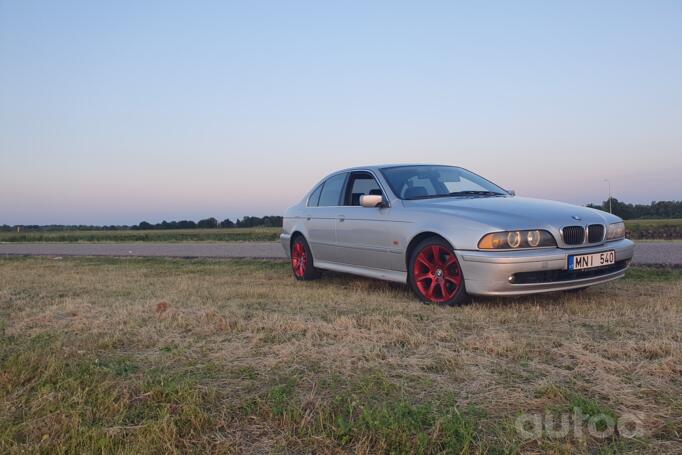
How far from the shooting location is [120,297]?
6023 mm

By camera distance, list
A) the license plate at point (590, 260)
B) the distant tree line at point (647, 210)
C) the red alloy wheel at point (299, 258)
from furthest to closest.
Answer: the distant tree line at point (647, 210)
the red alloy wheel at point (299, 258)
the license plate at point (590, 260)

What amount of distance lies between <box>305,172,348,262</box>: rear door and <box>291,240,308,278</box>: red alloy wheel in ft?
0.93

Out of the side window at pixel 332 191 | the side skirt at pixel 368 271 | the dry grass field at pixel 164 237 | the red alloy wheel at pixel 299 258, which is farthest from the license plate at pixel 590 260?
the dry grass field at pixel 164 237

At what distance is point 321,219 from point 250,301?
1.84 m

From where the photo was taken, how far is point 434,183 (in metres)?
6.09

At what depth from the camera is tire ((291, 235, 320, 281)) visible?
7.30 m

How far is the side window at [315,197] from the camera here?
7.36m

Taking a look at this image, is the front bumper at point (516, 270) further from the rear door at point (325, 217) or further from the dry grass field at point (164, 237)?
the dry grass field at point (164, 237)

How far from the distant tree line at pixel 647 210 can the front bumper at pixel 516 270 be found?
28.0m

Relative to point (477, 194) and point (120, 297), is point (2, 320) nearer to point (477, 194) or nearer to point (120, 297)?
point (120, 297)

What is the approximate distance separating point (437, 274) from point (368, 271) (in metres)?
1.11

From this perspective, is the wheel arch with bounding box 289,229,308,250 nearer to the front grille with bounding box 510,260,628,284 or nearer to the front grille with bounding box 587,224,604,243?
the front grille with bounding box 510,260,628,284

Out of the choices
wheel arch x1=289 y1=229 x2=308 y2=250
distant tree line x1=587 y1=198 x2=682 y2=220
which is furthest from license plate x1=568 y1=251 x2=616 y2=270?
distant tree line x1=587 y1=198 x2=682 y2=220

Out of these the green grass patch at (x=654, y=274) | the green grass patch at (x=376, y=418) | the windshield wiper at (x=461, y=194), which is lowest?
the green grass patch at (x=376, y=418)
